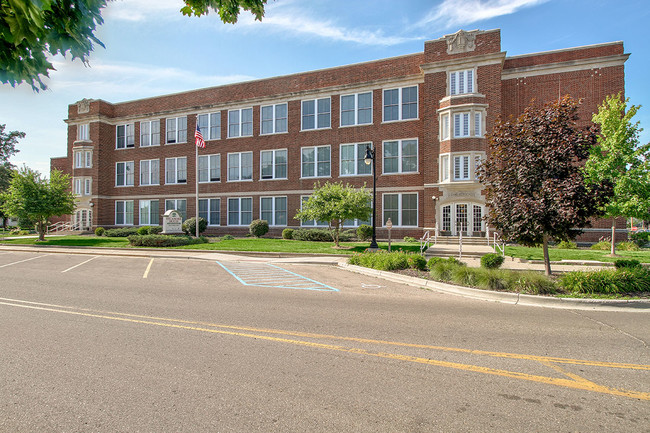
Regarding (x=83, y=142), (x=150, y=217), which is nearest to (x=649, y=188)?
(x=150, y=217)

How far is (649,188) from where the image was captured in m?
17.0

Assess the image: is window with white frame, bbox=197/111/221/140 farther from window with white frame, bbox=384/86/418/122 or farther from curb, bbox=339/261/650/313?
curb, bbox=339/261/650/313

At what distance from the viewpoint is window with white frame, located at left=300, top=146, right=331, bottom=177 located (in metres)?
29.9

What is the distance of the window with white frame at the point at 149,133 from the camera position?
36.7 meters

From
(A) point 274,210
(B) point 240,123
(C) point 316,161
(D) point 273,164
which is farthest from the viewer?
(B) point 240,123

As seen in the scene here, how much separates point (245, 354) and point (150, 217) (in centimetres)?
3578

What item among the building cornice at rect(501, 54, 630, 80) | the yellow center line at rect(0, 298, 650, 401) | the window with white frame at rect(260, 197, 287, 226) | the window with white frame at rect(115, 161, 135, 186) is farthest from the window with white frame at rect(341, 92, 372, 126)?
the yellow center line at rect(0, 298, 650, 401)

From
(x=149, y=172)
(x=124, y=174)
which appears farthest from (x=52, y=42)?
(x=124, y=174)

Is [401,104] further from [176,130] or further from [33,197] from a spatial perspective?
[33,197]

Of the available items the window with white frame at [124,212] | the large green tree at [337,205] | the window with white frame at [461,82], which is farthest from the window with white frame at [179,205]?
the window with white frame at [461,82]

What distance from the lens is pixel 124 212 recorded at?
124 feet

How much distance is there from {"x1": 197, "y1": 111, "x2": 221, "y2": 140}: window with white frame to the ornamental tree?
28.3 m

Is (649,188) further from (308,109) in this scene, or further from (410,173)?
(308,109)

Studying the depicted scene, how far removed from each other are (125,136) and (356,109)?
25.2 m
